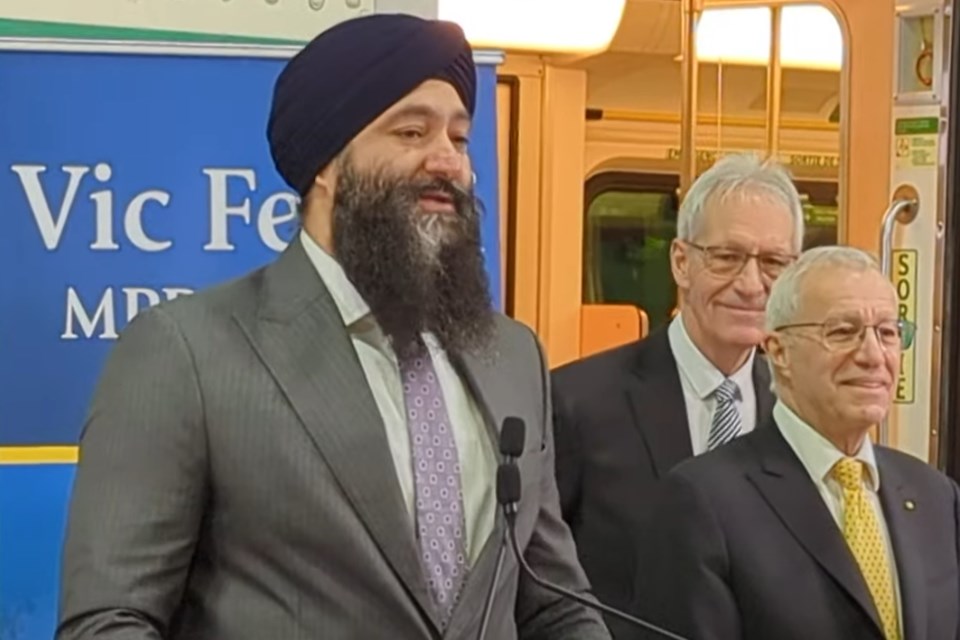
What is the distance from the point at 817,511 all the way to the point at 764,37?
9.06 feet

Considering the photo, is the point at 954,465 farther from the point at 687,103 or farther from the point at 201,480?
the point at 201,480

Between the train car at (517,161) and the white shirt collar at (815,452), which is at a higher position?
the train car at (517,161)

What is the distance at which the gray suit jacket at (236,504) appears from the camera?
4.75ft

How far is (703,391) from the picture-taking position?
265cm

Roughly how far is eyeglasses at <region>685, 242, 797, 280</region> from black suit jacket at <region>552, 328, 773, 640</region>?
0.17 meters

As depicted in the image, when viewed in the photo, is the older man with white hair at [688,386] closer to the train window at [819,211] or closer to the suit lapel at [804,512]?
the suit lapel at [804,512]

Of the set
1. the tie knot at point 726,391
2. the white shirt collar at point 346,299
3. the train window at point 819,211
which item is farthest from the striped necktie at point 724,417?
the train window at point 819,211

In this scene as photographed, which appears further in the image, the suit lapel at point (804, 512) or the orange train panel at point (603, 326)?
the orange train panel at point (603, 326)

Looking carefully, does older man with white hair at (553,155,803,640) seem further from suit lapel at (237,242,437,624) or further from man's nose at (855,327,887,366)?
suit lapel at (237,242,437,624)

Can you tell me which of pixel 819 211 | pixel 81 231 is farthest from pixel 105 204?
pixel 819 211

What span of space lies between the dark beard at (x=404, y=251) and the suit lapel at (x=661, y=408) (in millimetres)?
1026

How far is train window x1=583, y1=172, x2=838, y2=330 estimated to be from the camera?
5.22 meters

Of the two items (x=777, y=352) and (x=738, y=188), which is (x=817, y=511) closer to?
(x=777, y=352)

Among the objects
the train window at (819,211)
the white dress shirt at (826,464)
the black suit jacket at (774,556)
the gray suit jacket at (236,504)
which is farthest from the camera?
the train window at (819,211)
